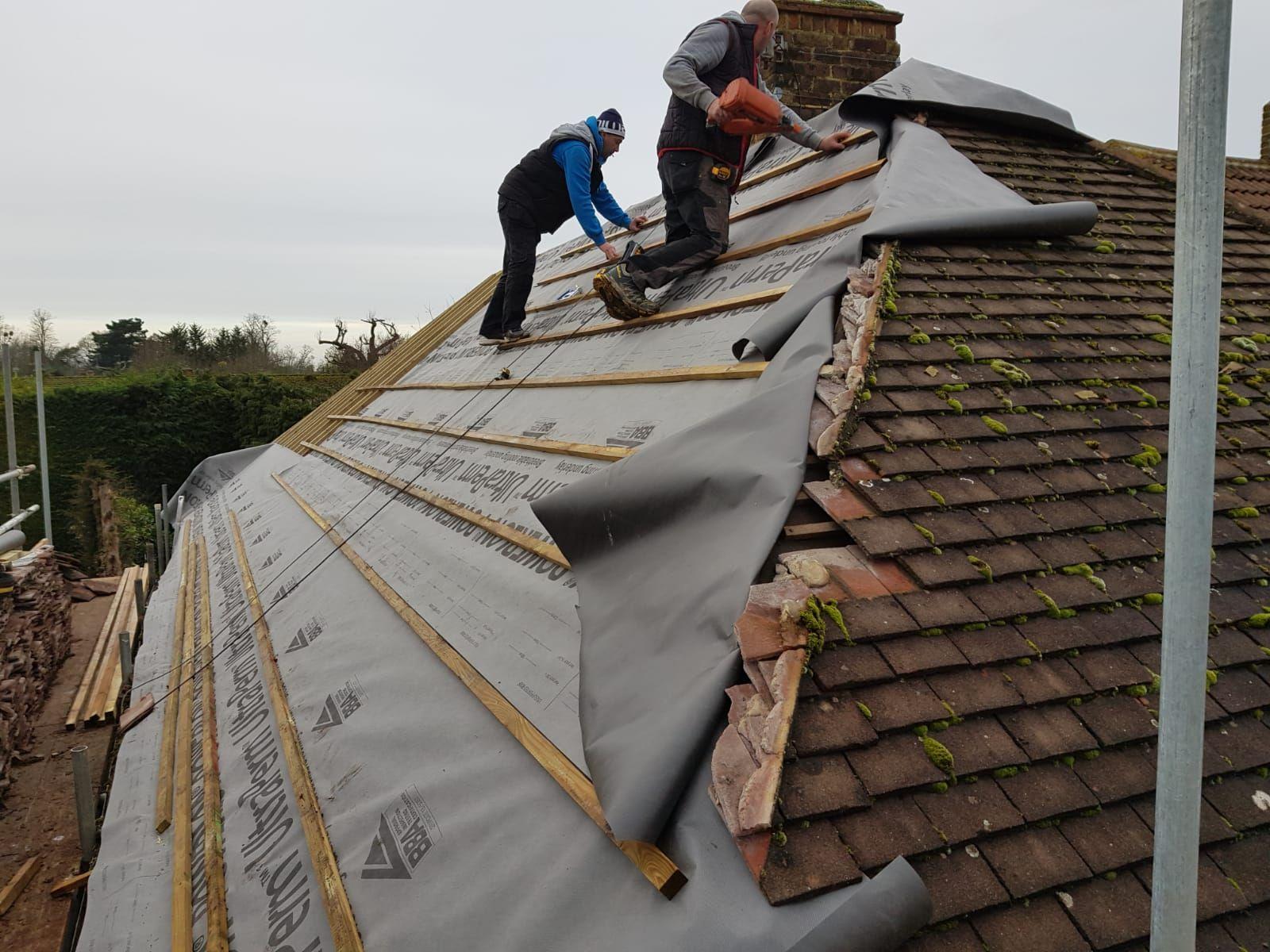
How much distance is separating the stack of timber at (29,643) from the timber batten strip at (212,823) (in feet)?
9.32

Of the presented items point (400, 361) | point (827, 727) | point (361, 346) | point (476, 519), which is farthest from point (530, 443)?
point (361, 346)

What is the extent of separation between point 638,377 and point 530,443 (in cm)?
69

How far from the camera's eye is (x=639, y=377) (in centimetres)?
364

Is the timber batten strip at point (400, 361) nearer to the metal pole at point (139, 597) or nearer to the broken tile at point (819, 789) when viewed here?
the metal pole at point (139, 597)

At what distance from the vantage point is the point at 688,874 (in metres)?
1.46

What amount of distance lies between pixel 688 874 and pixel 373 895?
0.94 m

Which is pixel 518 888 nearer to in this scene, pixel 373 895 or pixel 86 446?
pixel 373 895

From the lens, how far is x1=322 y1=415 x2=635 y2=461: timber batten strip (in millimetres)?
3220

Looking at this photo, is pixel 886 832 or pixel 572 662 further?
pixel 572 662

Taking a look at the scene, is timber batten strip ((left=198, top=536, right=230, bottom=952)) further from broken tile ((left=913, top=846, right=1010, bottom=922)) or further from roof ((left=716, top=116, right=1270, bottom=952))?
broken tile ((left=913, top=846, right=1010, bottom=922))

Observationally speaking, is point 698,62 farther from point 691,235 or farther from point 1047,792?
point 1047,792

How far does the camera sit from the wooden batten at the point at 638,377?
292 centimetres

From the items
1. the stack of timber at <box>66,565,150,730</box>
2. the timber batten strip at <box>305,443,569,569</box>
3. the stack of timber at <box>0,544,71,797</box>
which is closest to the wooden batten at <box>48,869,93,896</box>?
the stack of timber at <box>0,544,71,797</box>

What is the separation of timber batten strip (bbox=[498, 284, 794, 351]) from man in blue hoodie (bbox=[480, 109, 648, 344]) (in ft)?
1.66
